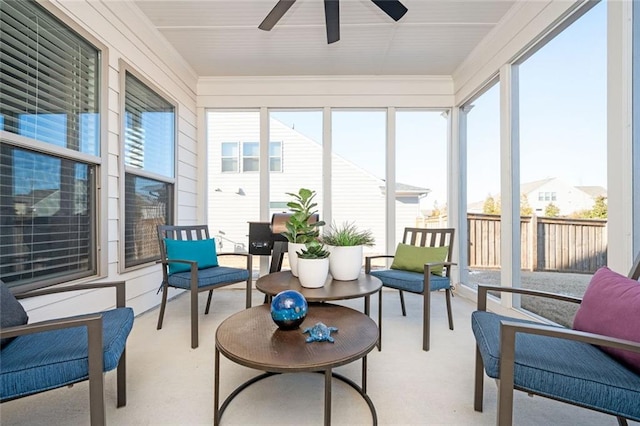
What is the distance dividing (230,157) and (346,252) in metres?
2.72

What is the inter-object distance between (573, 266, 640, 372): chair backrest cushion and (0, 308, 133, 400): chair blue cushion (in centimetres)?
203

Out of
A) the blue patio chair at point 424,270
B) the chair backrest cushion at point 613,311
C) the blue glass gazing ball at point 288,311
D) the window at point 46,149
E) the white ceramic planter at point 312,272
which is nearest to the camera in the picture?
the chair backrest cushion at point 613,311

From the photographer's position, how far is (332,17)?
7.58ft

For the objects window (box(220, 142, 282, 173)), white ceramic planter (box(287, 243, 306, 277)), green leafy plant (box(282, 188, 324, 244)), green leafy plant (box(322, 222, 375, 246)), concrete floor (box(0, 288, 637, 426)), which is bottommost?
concrete floor (box(0, 288, 637, 426))

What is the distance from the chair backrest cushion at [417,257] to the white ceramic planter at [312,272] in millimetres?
1193

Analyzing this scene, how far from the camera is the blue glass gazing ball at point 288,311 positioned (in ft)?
4.65

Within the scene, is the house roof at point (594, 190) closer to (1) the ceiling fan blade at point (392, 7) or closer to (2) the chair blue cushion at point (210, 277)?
(1) the ceiling fan blade at point (392, 7)

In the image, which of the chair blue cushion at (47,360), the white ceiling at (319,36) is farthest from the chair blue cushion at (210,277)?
the white ceiling at (319,36)

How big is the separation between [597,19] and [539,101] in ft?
2.14

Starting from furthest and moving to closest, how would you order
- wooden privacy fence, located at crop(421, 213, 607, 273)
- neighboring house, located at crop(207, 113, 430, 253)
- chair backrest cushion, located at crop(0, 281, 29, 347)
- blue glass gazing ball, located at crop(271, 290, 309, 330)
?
neighboring house, located at crop(207, 113, 430, 253)
wooden privacy fence, located at crop(421, 213, 607, 273)
blue glass gazing ball, located at crop(271, 290, 309, 330)
chair backrest cushion, located at crop(0, 281, 29, 347)

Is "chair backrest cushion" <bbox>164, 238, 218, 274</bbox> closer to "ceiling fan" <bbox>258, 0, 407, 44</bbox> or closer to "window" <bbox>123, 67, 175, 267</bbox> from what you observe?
"window" <bbox>123, 67, 175, 267</bbox>

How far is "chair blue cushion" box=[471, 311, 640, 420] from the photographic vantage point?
982mm

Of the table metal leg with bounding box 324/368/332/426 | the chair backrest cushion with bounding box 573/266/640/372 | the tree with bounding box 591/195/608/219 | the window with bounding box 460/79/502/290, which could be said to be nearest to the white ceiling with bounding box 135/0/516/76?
the window with bounding box 460/79/502/290

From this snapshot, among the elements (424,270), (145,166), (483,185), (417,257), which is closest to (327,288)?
(424,270)
